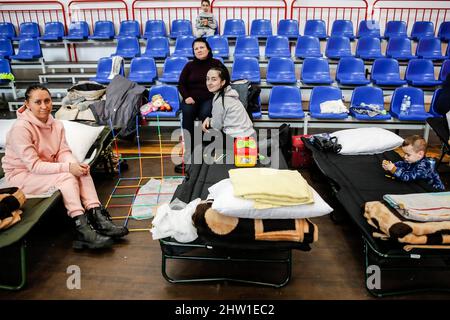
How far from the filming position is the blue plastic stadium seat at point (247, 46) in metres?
5.80

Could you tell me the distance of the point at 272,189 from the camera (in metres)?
2.00

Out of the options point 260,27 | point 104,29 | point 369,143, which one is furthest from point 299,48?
point 104,29

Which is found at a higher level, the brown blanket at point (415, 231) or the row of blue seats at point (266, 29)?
the row of blue seats at point (266, 29)

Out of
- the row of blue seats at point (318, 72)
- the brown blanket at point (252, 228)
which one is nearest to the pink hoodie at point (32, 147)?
the brown blanket at point (252, 228)

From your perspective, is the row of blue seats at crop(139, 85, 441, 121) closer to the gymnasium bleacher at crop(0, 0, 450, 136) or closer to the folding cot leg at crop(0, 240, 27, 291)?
the gymnasium bleacher at crop(0, 0, 450, 136)

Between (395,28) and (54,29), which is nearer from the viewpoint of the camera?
(395,28)

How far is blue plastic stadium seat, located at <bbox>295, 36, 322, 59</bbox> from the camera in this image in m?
5.83

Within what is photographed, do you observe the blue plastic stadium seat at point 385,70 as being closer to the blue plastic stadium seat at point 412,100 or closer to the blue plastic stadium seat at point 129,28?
the blue plastic stadium seat at point 412,100

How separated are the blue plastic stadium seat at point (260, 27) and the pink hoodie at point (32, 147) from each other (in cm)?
465

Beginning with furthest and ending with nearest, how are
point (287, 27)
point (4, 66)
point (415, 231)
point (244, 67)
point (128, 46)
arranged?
point (287, 27) → point (128, 46) → point (4, 66) → point (244, 67) → point (415, 231)

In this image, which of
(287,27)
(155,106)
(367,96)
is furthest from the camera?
(287,27)

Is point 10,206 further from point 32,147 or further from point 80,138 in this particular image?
point 80,138

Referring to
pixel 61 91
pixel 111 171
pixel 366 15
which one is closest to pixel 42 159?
pixel 111 171

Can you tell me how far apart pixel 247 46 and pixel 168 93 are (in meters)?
1.79
